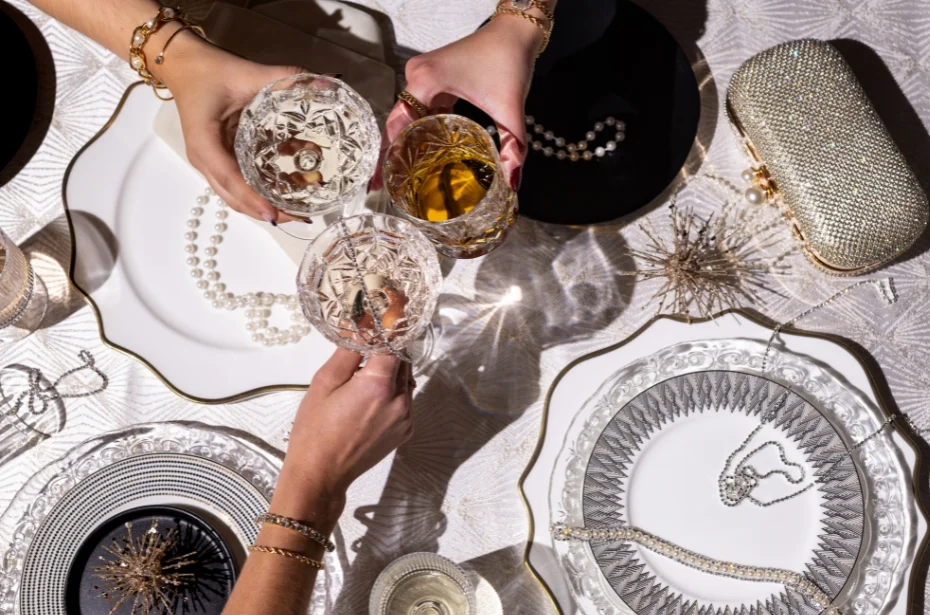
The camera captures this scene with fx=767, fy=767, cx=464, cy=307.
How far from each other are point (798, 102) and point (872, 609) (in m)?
0.54

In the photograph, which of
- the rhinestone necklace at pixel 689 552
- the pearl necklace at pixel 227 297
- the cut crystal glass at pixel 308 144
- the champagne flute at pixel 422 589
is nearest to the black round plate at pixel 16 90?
the pearl necklace at pixel 227 297

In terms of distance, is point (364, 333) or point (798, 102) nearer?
point (364, 333)

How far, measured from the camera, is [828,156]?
32.3 inches

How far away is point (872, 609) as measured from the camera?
793 millimetres

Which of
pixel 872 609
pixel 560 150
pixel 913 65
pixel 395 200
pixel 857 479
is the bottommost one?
pixel 872 609

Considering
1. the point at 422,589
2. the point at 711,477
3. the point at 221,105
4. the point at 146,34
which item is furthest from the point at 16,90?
the point at 711,477

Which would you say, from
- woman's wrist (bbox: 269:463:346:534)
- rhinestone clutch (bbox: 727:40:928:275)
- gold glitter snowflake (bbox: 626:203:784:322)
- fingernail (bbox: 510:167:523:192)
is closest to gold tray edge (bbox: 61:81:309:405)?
woman's wrist (bbox: 269:463:346:534)

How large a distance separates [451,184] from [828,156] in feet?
1.33

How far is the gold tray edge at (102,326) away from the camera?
0.85 m

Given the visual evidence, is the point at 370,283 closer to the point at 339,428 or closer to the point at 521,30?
the point at 339,428

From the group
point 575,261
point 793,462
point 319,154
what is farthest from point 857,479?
point 319,154

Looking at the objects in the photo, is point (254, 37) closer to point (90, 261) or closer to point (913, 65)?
point (90, 261)

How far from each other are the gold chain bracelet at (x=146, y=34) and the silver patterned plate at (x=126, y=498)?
0.41 m

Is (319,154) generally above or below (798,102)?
below
